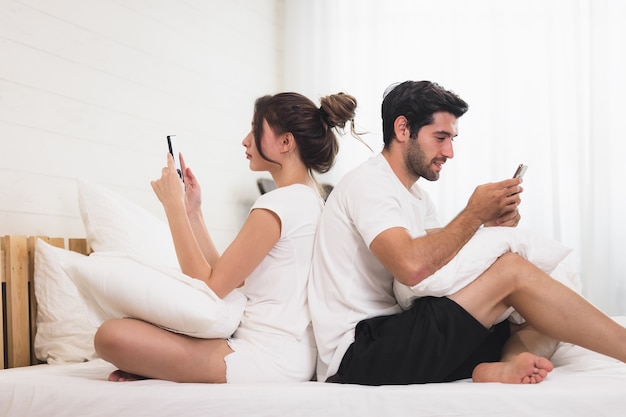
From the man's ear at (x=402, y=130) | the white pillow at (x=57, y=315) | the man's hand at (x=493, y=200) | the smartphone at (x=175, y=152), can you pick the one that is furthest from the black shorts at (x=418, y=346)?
the white pillow at (x=57, y=315)

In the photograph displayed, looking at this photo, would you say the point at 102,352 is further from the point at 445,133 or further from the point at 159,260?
the point at 445,133

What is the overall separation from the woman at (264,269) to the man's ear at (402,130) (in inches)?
5.1

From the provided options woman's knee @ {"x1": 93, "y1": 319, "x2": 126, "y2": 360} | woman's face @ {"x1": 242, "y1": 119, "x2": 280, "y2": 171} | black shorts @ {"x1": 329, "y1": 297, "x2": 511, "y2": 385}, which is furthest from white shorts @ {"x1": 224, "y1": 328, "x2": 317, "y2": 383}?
woman's face @ {"x1": 242, "y1": 119, "x2": 280, "y2": 171}

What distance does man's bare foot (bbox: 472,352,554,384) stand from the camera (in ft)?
5.03

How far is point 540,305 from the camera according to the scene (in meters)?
1.62

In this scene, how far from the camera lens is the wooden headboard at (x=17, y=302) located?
7.11 ft

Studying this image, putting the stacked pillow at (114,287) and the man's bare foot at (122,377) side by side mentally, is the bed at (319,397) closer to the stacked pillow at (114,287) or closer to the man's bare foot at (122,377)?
the man's bare foot at (122,377)

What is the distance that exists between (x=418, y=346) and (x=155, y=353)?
58cm

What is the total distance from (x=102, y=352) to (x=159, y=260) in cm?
79

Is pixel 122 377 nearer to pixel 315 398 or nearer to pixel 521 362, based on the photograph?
pixel 315 398

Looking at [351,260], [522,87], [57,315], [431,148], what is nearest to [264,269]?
[351,260]

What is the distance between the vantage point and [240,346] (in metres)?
1.74

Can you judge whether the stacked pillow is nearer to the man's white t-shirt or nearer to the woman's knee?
the woman's knee

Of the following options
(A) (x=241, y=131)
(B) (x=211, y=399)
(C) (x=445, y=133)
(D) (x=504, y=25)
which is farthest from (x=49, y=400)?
(D) (x=504, y=25)
